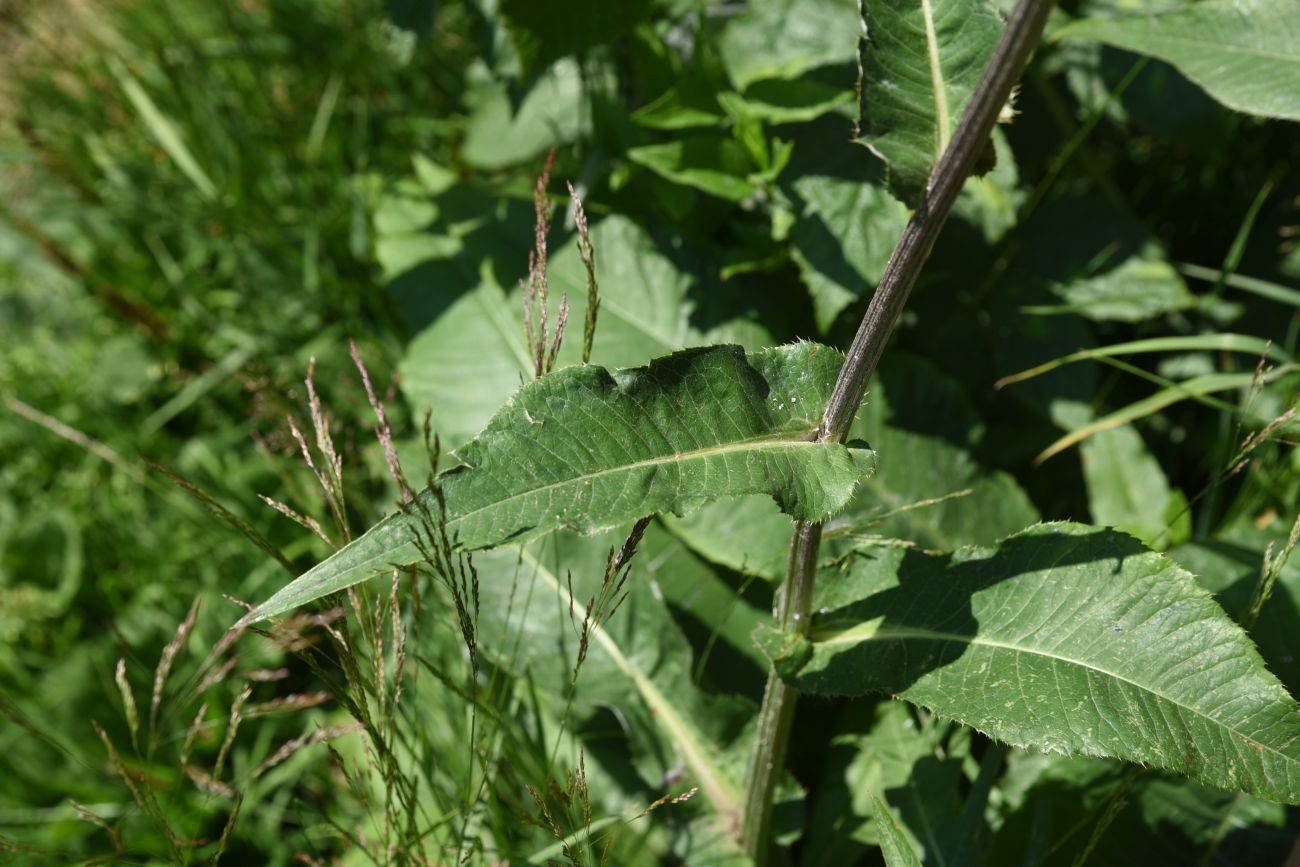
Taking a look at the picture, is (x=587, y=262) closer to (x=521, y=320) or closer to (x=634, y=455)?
(x=634, y=455)

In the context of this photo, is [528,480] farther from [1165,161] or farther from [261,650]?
Answer: [1165,161]

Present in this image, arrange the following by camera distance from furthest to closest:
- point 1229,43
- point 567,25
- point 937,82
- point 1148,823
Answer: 1. point 567,25
2. point 1229,43
3. point 1148,823
4. point 937,82

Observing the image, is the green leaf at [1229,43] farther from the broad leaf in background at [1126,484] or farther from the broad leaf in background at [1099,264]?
the broad leaf in background at [1126,484]

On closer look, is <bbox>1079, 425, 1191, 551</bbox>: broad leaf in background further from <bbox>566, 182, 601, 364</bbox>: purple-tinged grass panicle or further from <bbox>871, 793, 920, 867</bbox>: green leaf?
<bbox>566, 182, 601, 364</bbox>: purple-tinged grass panicle

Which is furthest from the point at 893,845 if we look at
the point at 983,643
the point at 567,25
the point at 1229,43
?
the point at 567,25

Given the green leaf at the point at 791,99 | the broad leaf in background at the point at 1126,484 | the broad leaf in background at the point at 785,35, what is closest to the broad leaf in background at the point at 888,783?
the broad leaf in background at the point at 1126,484

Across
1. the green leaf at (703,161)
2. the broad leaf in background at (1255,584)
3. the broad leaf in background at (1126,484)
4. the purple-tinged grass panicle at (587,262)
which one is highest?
the green leaf at (703,161)
